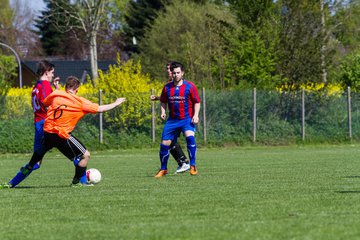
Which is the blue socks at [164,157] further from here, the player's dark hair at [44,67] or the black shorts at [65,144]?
the black shorts at [65,144]

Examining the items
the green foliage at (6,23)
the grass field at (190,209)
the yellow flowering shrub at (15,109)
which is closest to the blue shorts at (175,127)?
the grass field at (190,209)

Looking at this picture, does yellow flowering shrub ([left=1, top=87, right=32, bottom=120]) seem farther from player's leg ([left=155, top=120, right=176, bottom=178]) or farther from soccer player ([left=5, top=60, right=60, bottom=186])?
soccer player ([left=5, top=60, right=60, bottom=186])

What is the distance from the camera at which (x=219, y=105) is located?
108 feet

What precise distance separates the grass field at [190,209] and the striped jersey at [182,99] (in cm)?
166

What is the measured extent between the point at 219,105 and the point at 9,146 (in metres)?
7.85

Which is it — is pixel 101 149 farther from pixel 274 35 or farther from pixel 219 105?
pixel 274 35

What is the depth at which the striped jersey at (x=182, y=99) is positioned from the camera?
15.5m

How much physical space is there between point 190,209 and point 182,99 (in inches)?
254

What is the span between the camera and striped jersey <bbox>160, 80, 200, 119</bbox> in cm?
1549

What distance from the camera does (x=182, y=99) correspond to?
50.8ft

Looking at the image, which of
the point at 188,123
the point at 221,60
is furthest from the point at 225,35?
the point at 188,123

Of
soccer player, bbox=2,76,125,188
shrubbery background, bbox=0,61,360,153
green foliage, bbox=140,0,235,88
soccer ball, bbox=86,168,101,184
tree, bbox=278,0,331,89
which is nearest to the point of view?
soccer player, bbox=2,76,125,188

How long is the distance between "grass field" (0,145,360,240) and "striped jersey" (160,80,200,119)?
1.66 m

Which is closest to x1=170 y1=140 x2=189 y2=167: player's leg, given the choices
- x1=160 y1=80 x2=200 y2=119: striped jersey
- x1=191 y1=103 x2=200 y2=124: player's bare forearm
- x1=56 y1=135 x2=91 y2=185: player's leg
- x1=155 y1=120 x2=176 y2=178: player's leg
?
x1=155 y1=120 x2=176 y2=178: player's leg
